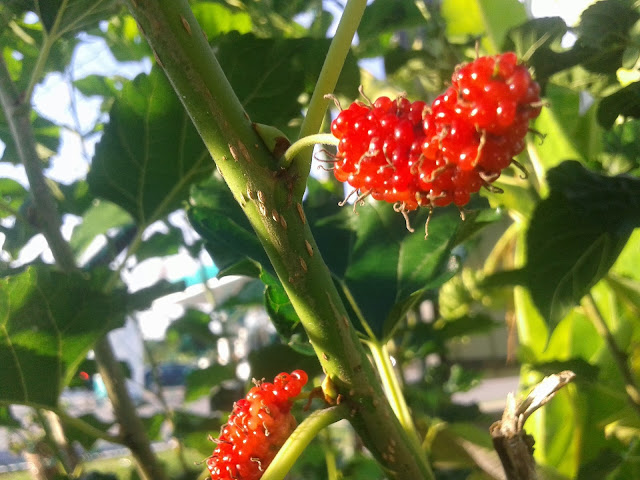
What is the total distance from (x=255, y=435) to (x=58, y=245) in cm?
29

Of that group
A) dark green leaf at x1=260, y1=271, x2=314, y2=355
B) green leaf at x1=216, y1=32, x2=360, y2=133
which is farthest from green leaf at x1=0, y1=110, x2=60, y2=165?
dark green leaf at x1=260, y1=271, x2=314, y2=355

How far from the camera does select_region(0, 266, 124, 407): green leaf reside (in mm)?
374

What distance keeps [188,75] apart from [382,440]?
174 mm

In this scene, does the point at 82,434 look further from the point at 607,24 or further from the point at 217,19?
the point at 607,24

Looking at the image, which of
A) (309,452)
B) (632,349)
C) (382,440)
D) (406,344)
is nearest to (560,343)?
(632,349)

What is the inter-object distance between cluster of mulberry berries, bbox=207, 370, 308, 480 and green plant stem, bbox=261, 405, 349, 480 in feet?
0.06

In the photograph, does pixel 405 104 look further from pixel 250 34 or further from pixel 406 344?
pixel 406 344

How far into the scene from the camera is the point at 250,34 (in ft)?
1.39

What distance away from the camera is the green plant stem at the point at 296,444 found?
0.23 meters

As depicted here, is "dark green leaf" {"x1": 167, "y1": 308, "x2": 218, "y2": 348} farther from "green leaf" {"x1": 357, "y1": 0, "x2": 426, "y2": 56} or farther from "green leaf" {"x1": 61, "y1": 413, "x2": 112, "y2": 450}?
"green leaf" {"x1": 357, "y1": 0, "x2": 426, "y2": 56}

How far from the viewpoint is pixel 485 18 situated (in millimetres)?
651

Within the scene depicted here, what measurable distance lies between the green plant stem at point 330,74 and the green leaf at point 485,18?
0.41 metres

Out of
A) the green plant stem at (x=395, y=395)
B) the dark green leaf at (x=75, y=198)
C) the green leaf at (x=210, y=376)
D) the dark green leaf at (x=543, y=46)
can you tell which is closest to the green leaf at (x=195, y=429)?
the green leaf at (x=210, y=376)

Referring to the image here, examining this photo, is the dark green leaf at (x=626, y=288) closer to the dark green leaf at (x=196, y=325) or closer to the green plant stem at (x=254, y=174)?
the green plant stem at (x=254, y=174)
